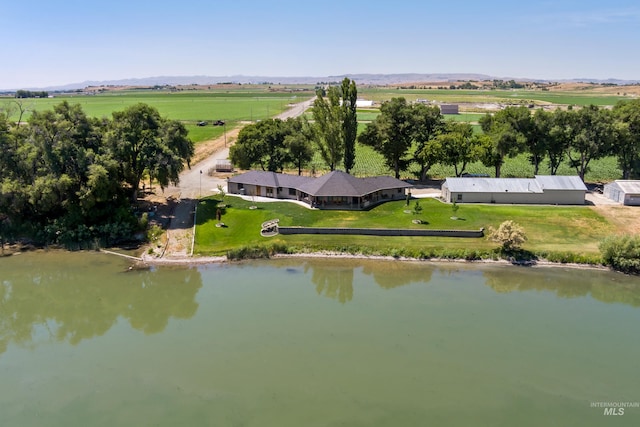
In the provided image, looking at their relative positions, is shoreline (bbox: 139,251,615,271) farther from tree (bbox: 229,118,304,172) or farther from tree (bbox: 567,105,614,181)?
tree (bbox: 567,105,614,181)

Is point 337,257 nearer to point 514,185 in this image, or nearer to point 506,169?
point 514,185

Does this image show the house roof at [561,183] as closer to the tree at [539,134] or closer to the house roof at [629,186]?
the house roof at [629,186]

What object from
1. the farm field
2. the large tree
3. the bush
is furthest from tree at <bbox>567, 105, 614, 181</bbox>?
the large tree

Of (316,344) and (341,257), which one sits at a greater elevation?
(341,257)

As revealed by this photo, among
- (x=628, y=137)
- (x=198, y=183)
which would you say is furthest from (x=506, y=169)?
(x=198, y=183)

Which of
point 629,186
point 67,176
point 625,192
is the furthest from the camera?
point 629,186

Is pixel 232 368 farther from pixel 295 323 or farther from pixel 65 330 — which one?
pixel 65 330
